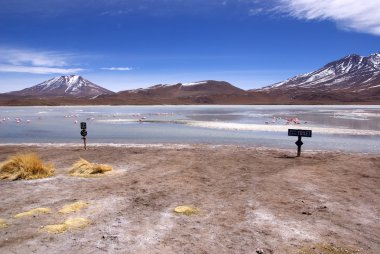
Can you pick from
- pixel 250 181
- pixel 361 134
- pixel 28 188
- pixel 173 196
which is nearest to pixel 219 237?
pixel 173 196

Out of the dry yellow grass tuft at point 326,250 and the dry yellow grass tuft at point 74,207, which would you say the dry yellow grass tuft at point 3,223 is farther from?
the dry yellow grass tuft at point 326,250

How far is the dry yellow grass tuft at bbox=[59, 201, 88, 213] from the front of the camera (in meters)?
8.55

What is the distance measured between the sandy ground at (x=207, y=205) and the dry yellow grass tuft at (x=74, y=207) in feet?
0.52

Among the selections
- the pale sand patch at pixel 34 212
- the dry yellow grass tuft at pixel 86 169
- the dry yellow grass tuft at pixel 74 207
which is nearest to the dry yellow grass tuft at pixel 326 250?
the dry yellow grass tuft at pixel 74 207

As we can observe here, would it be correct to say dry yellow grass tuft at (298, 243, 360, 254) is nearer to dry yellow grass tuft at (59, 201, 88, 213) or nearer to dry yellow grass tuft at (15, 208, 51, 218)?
dry yellow grass tuft at (59, 201, 88, 213)

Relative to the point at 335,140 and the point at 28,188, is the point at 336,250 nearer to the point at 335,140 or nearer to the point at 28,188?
the point at 28,188

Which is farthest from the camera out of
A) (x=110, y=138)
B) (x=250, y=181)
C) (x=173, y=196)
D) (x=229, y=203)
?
(x=110, y=138)

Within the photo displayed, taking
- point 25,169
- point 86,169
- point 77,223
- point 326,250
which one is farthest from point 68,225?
point 25,169

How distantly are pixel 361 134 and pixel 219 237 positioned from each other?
2248cm

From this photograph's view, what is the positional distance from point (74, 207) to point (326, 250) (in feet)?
17.4

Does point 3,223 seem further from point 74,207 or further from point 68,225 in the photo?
point 74,207

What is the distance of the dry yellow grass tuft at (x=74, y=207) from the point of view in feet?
28.1

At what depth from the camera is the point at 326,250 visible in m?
6.53

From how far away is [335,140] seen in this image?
23.3 m
